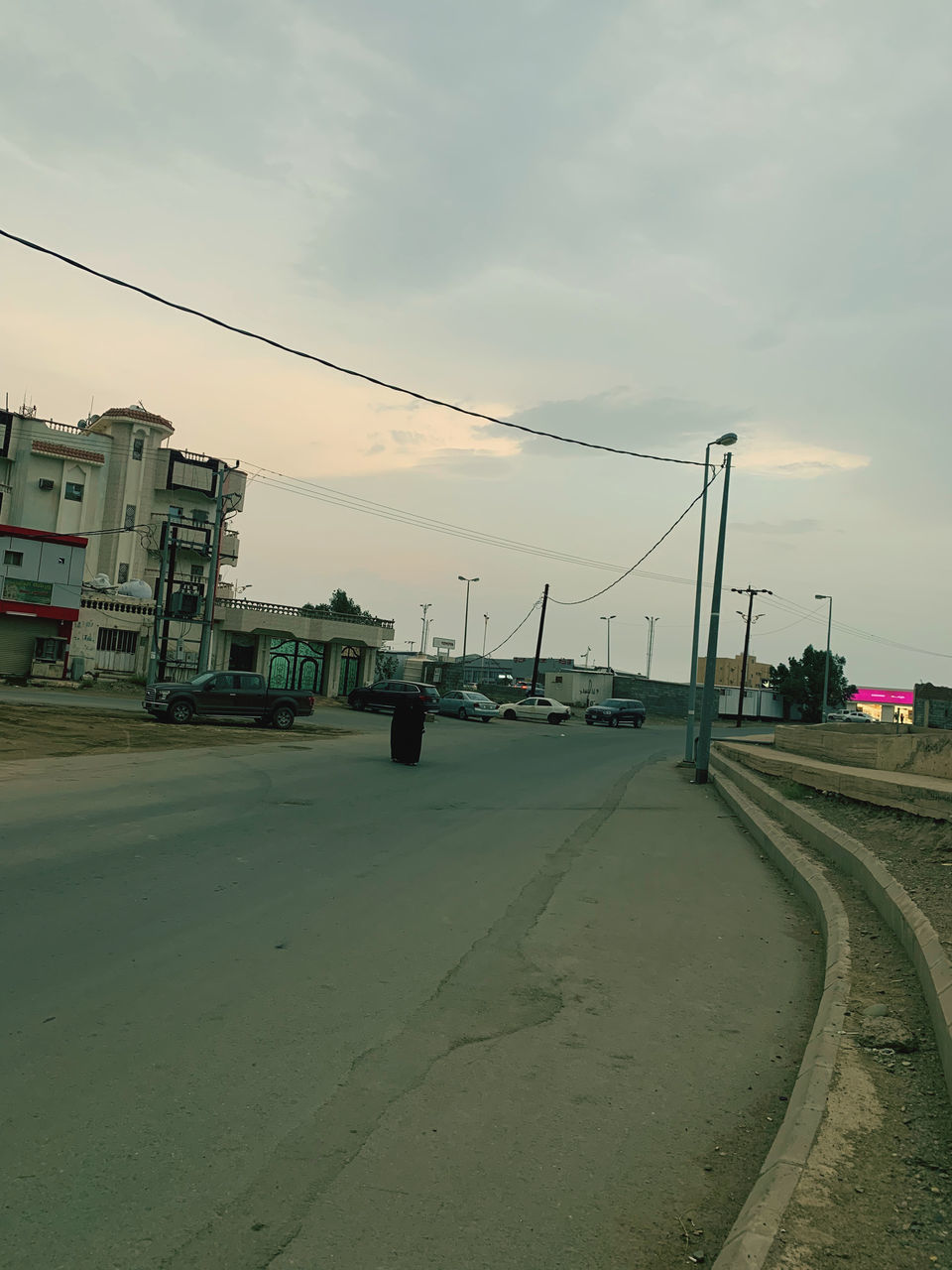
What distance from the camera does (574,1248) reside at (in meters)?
3.21

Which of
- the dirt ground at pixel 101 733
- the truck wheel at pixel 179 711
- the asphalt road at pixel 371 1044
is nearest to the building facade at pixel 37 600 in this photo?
the dirt ground at pixel 101 733

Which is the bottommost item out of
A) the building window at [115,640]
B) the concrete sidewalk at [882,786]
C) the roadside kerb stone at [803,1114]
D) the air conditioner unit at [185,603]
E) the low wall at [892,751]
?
the roadside kerb stone at [803,1114]

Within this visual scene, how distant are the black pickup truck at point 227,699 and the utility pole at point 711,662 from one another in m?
13.6

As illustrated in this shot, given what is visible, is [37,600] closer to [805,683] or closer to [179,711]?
[179,711]

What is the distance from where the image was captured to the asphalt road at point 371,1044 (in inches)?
129

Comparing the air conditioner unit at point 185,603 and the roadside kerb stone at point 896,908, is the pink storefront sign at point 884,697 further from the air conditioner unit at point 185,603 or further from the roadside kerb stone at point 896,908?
the roadside kerb stone at point 896,908

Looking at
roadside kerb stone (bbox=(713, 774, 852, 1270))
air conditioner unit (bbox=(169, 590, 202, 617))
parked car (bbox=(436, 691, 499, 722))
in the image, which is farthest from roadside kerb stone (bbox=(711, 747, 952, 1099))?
air conditioner unit (bbox=(169, 590, 202, 617))

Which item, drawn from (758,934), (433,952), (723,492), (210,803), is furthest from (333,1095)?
(723,492)

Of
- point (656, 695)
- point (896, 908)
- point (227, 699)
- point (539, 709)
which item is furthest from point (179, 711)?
point (656, 695)

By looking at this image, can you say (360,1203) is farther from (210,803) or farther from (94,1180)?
(210,803)

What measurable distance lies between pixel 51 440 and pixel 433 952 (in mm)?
62465

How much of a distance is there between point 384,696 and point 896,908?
131ft

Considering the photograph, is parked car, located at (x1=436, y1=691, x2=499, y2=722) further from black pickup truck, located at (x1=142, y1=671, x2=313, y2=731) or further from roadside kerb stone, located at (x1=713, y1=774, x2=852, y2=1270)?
roadside kerb stone, located at (x1=713, y1=774, x2=852, y2=1270)

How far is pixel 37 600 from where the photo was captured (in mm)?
44781
